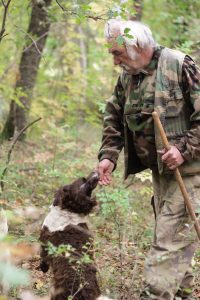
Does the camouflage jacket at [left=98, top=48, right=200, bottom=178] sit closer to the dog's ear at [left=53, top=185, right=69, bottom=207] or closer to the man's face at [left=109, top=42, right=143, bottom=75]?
the man's face at [left=109, top=42, right=143, bottom=75]

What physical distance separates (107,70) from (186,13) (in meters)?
5.81

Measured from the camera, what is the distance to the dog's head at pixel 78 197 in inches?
184

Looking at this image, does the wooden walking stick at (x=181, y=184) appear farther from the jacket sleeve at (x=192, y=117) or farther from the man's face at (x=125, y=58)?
the man's face at (x=125, y=58)

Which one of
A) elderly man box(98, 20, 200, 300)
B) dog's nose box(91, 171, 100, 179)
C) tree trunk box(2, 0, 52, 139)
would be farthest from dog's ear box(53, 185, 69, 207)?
tree trunk box(2, 0, 52, 139)

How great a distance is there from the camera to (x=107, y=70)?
1694cm

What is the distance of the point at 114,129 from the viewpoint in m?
5.00

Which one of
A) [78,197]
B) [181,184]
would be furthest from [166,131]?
[78,197]

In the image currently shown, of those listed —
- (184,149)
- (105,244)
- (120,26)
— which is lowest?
(105,244)

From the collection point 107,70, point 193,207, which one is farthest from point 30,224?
point 107,70

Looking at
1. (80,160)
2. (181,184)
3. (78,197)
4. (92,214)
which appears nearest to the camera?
(181,184)

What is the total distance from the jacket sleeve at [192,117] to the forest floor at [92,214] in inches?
36.6

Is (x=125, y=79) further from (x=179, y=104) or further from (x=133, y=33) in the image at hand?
(x=179, y=104)

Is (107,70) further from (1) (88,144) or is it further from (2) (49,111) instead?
(1) (88,144)

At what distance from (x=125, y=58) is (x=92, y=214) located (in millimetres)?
3160
